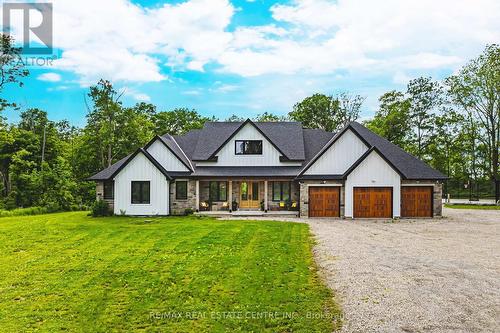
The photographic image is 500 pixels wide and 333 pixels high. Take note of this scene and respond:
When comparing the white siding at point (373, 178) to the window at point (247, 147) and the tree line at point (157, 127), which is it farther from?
the tree line at point (157, 127)

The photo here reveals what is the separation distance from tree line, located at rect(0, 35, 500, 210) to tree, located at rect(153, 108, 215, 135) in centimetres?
13

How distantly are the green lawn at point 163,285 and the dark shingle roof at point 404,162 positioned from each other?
1276cm

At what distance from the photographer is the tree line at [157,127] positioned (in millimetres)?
30953

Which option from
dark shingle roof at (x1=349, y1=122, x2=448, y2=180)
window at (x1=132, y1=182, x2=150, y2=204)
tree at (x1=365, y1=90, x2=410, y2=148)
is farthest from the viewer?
tree at (x1=365, y1=90, x2=410, y2=148)

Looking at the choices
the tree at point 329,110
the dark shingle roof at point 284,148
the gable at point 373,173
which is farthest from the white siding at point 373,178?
the tree at point 329,110

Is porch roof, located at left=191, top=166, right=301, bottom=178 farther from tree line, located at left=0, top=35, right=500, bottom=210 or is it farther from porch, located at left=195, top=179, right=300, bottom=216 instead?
tree line, located at left=0, top=35, right=500, bottom=210

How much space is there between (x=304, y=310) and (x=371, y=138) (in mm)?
22226

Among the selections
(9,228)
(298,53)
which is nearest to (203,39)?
(298,53)

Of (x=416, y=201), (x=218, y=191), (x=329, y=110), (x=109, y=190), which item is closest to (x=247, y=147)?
(x=218, y=191)

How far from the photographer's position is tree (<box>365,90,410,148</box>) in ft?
142

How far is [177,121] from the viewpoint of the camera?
5009 centimetres

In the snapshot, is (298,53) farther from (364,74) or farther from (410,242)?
(410,242)

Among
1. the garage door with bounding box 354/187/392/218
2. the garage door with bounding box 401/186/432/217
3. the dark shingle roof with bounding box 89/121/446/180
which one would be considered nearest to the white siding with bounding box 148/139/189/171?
Answer: the dark shingle roof with bounding box 89/121/446/180

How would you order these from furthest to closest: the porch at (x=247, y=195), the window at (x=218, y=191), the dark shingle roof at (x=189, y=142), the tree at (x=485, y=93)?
the tree at (x=485, y=93)
the dark shingle roof at (x=189, y=142)
the window at (x=218, y=191)
the porch at (x=247, y=195)
